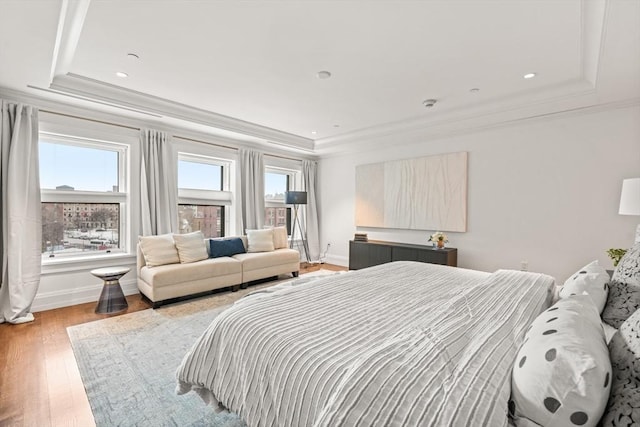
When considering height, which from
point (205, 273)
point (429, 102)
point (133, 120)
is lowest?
point (205, 273)

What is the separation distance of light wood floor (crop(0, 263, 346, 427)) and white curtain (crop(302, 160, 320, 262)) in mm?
4085

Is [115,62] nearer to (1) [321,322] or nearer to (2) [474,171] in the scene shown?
(1) [321,322]

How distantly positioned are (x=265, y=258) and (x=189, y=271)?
1.24 m

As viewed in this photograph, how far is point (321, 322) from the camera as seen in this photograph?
146cm

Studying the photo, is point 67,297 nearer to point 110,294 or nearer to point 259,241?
point 110,294

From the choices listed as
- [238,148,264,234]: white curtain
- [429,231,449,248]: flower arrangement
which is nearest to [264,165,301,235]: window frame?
[238,148,264,234]: white curtain

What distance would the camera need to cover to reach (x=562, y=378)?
0.78 meters

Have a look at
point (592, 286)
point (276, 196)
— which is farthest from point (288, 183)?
A: point (592, 286)

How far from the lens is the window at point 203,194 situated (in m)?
4.95

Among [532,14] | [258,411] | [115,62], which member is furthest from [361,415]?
[115,62]

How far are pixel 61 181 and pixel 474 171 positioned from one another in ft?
19.2

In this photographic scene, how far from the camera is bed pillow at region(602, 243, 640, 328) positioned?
1.49 metres

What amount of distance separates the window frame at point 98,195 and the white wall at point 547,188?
441cm

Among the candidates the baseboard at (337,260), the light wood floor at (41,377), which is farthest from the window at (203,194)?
the baseboard at (337,260)
